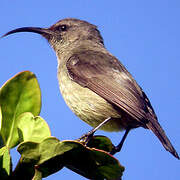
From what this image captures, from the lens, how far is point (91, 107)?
4.23m

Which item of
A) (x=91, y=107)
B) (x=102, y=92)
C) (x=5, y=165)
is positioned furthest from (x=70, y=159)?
(x=102, y=92)

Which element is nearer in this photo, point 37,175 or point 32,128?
point 37,175

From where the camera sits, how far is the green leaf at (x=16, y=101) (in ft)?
6.71

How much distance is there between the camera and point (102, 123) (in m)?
4.14

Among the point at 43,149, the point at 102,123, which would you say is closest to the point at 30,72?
the point at 43,149

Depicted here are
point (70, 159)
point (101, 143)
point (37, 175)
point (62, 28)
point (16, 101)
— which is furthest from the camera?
point (62, 28)

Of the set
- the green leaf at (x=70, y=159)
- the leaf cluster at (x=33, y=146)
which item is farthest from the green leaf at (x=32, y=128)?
the green leaf at (x=70, y=159)

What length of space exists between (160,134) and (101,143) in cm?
142

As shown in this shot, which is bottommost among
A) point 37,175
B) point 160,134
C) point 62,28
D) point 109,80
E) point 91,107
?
point 37,175

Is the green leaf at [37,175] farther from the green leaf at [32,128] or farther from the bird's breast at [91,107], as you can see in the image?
the bird's breast at [91,107]

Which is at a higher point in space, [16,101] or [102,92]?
[102,92]

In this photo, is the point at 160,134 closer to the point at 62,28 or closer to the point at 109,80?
the point at 109,80

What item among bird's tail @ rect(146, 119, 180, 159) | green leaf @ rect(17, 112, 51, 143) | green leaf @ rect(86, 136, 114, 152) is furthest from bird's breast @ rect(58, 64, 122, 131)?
green leaf @ rect(17, 112, 51, 143)

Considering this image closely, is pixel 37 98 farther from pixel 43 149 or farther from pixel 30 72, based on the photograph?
pixel 43 149
